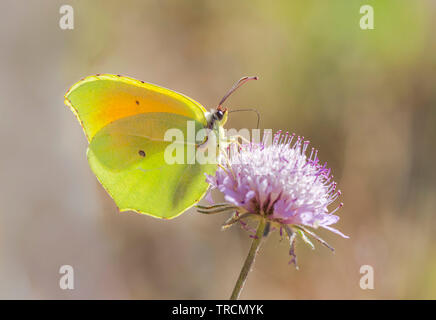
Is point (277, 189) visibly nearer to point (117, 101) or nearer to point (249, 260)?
point (249, 260)

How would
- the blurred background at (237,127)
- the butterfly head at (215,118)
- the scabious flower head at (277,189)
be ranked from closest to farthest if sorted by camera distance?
the scabious flower head at (277,189), the butterfly head at (215,118), the blurred background at (237,127)

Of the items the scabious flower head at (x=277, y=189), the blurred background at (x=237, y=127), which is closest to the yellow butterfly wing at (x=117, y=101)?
the scabious flower head at (x=277, y=189)

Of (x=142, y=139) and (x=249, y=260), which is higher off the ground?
(x=142, y=139)

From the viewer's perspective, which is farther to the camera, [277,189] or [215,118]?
[215,118]

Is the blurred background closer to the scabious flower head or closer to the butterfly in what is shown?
the butterfly

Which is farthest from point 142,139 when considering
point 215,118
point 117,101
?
point 215,118

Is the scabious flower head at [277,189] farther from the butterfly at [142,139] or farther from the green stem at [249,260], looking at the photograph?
the butterfly at [142,139]
